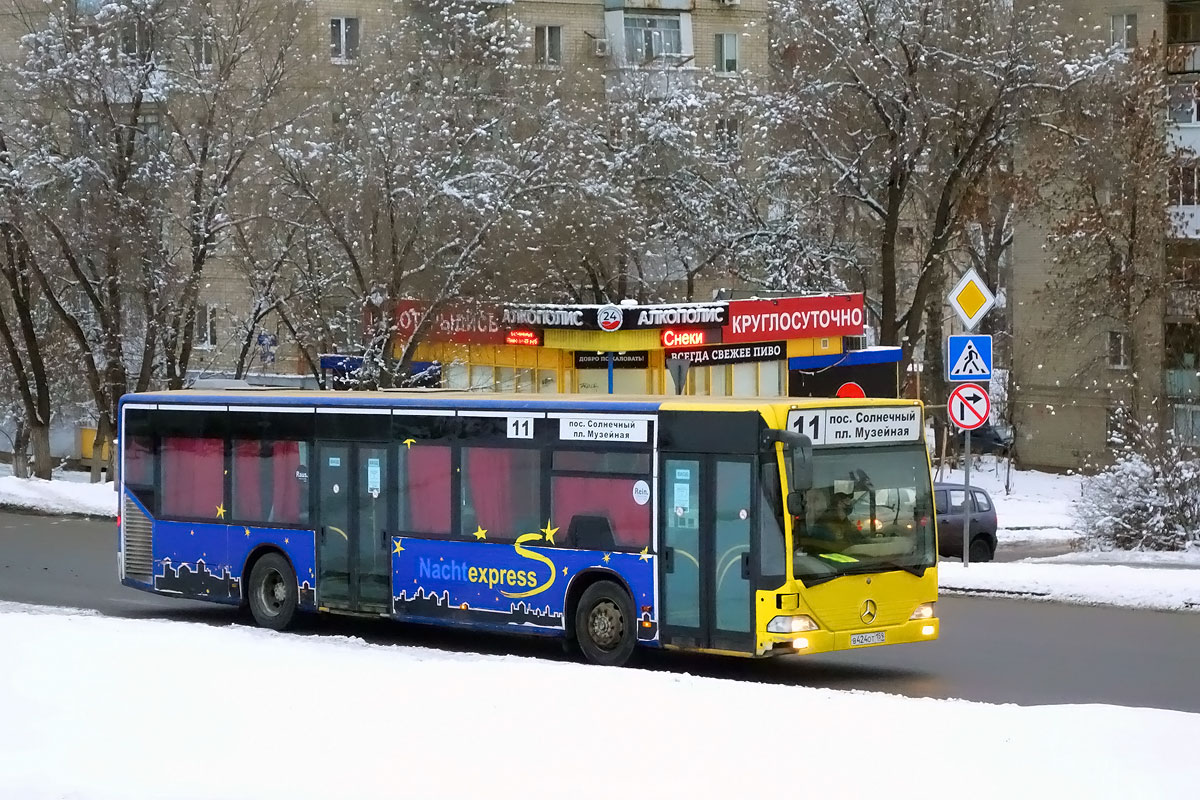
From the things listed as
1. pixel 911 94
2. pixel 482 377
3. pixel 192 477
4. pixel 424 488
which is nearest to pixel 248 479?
pixel 192 477

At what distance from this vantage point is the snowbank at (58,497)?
35125 millimetres

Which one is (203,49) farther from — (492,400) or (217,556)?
(492,400)

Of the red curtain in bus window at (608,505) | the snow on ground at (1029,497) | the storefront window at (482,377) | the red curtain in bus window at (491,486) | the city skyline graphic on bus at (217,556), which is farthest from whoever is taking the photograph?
the storefront window at (482,377)

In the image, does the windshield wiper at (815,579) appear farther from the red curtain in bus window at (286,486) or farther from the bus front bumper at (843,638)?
the red curtain in bus window at (286,486)

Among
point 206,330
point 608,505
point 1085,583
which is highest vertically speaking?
point 206,330

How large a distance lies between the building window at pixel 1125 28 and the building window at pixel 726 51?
41.4 ft

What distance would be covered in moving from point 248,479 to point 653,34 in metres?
39.3

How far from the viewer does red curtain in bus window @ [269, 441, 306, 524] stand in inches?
714

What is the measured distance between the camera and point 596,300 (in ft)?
143

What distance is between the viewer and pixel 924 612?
48.0ft

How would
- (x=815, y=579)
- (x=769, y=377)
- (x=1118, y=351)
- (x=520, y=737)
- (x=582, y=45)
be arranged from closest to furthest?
1. (x=520, y=737)
2. (x=815, y=579)
3. (x=769, y=377)
4. (x=1118, y=351)
5. (x=582, y=45)

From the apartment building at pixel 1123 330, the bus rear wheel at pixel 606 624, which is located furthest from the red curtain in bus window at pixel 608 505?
the apartment building at pixel 1123 330

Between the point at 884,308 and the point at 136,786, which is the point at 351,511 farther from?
the point at 884,308

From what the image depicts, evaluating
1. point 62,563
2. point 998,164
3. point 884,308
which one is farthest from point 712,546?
point 998,164
